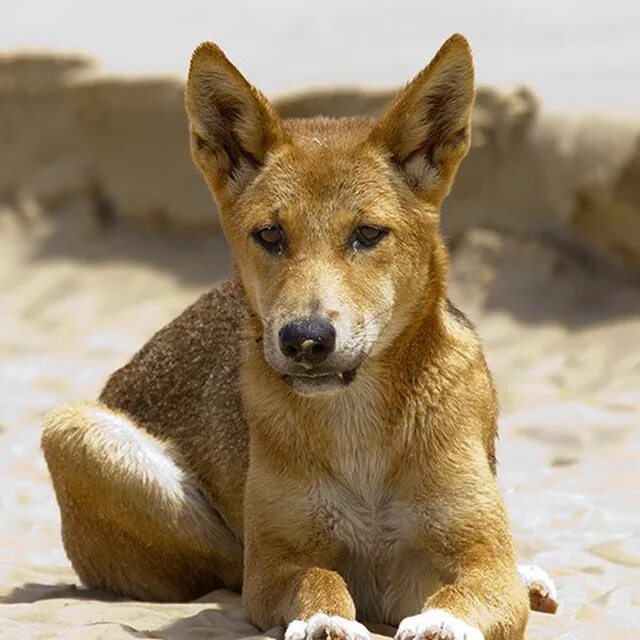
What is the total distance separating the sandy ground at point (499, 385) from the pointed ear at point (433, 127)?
1.82 m

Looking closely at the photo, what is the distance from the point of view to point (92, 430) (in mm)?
7332

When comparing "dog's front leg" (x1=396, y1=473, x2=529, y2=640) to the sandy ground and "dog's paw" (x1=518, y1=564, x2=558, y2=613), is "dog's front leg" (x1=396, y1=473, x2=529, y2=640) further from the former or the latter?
"dog's paw" (x1=518, y1=564, x2=558, y2=613)

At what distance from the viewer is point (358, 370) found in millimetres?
6328

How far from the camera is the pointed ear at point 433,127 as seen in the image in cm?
650

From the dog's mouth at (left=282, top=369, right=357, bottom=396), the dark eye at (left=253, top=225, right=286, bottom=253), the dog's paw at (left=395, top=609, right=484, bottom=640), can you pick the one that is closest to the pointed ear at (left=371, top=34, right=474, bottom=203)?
the dark eye at (left=253, top=225, right=286, bottom=253)

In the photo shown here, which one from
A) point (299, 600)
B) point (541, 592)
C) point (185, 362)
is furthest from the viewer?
point (185, 362)

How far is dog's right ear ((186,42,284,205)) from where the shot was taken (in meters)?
6.57

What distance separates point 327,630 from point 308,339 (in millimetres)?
988

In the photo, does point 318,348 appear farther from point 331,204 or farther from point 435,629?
point 435,629

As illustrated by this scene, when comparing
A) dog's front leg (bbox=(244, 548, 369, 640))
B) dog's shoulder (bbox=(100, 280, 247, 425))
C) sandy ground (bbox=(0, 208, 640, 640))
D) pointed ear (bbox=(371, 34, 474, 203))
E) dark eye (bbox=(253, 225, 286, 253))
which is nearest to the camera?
dog's front leg (bbox=(244, 548, 369, 640))

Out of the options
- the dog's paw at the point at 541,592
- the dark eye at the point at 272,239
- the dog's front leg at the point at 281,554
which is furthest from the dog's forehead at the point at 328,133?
the dog's paw at the point at 541,592

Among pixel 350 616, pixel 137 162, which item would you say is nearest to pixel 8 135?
pixel 137 162

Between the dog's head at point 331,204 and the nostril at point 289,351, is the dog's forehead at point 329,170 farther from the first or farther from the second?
the nostril at point 289,351

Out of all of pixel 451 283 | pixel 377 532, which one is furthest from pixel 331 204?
pixel 451 283
